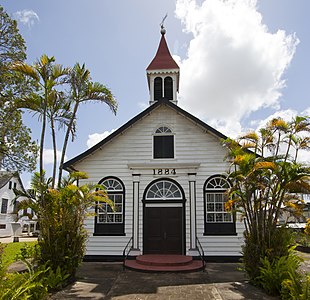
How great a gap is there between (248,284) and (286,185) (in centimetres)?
306

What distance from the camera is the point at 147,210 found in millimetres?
12648

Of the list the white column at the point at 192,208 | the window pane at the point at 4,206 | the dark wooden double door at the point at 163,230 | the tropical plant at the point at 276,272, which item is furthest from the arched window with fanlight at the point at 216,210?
the window pane at the point at 4,206

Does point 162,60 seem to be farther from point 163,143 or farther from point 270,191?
point 270,191

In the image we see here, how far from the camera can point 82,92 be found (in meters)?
11.0

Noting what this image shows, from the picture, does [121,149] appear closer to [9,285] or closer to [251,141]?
[251,141]

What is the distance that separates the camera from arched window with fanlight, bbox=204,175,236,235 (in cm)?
1218

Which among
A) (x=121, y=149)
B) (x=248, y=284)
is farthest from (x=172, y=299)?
(x=121, y=149)

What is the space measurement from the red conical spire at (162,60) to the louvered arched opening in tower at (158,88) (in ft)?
2.00

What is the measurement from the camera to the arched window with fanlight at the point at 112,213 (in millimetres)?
12539

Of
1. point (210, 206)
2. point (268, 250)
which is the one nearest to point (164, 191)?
point (210, 206)

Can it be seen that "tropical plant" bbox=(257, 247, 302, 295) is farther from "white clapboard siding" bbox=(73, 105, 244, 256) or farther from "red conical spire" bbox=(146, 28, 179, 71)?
"red conical spire" bbox=(146, 28, 179, 71)

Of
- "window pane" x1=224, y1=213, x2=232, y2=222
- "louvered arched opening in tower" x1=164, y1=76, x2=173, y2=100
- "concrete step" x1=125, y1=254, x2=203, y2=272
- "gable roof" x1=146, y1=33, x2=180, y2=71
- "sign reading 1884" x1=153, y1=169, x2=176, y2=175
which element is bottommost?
"concrete step" x1=125, y1=254, x2=203, y2=272

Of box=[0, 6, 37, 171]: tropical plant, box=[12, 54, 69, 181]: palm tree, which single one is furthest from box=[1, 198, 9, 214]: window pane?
box=[12, 54, 69, 181]: palm tree

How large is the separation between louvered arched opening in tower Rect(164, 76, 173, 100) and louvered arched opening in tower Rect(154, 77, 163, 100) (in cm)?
22
